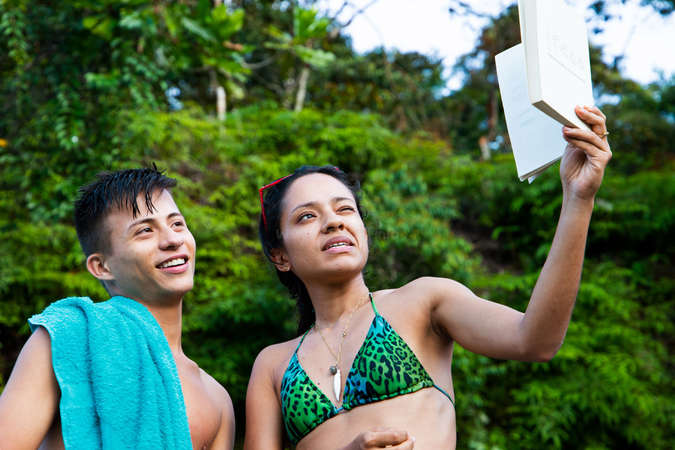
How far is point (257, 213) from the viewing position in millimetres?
6789

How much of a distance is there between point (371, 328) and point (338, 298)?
0.86ft

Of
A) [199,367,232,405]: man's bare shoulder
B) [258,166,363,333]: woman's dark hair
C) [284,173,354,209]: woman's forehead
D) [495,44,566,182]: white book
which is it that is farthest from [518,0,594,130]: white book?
[199,367,232,405]: man's bare shoulder

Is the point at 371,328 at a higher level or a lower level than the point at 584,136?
lower

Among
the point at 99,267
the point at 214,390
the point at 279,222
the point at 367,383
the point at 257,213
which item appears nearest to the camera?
the point at 367,383

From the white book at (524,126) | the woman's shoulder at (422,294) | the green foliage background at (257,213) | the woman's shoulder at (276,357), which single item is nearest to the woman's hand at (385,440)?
the woman's shoulder at (422,294)

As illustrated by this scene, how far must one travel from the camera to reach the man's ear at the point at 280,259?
2.38 metres

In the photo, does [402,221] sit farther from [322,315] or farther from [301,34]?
[322,315]

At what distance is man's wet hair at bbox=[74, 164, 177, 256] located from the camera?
6.55 ft

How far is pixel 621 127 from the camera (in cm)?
1079

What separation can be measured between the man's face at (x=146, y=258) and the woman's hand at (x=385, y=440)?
77 centimetres

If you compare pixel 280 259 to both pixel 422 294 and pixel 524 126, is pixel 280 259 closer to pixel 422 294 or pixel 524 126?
pixel 422 294

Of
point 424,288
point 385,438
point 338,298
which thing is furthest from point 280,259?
point 385,438

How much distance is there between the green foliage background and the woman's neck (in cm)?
240

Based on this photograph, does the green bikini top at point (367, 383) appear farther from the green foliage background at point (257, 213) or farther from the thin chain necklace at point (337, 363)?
the green foliage background at point (257, 213)
